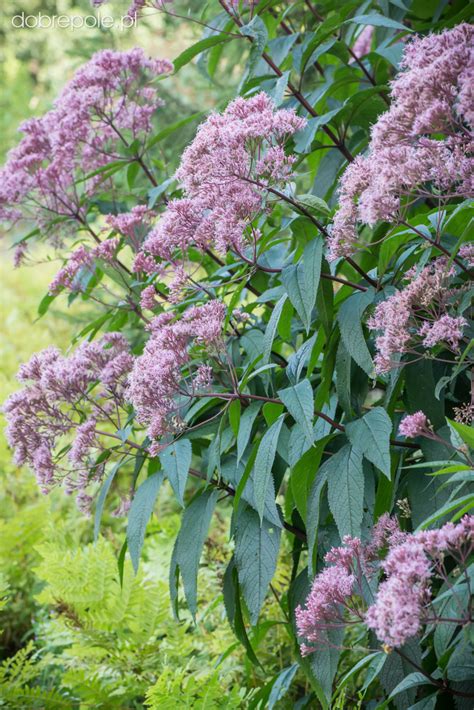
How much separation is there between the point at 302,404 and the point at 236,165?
0.49m

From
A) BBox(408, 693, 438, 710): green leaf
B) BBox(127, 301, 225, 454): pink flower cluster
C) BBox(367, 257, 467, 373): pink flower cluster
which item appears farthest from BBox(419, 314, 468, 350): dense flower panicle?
BBox(408, 693, 438, 710): green leaf

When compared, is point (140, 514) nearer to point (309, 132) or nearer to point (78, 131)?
point (309, 132)

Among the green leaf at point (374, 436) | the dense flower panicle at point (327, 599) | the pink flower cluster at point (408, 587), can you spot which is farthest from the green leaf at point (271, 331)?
the pink flower cluster at point (408, 587)

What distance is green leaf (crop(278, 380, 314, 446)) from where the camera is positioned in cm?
156

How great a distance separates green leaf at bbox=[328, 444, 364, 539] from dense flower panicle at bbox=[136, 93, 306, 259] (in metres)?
0.50

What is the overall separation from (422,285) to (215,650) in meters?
1.70

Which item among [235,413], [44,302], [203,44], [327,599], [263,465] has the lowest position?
[327,599]

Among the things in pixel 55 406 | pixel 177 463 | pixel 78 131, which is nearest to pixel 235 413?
pixel 177 463

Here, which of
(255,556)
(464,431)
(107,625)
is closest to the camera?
(464,431)

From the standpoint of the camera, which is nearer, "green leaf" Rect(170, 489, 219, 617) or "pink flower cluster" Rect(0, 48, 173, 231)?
"green leaf" Rect(170, 489, 219, 617)

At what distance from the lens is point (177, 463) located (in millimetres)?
1771

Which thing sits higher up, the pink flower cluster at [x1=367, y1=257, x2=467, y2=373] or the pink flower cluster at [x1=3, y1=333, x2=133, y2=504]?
the pink flower cluster at [x1=3, y1=333, x2=133, y2=504]

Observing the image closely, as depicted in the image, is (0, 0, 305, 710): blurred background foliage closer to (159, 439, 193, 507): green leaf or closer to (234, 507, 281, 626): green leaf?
(234, 507, 281, 626): green leaf

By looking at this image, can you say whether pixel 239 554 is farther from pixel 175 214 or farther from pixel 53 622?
pixel 53 622
